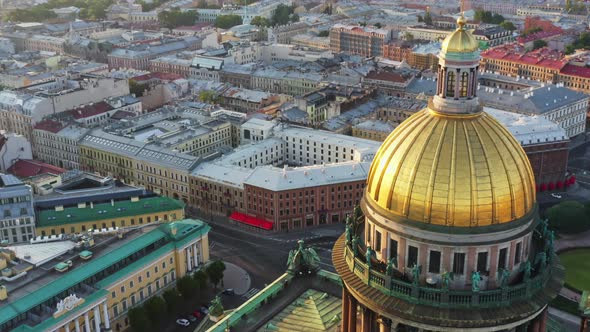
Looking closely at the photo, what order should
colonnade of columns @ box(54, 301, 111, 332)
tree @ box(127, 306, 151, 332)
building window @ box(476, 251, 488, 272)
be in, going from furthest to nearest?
tree @ box(127, 306, 151, 332), colonnade of columns @ box(54, 301, 111, 332), building window @ box(476, 251, 488, 272)

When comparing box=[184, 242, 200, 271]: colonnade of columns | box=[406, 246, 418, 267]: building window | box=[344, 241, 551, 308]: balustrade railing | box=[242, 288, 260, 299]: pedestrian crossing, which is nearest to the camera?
box=[344, 241, 551, 308]: balustrade railing

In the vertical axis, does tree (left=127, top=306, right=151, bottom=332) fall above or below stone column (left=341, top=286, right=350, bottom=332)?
below

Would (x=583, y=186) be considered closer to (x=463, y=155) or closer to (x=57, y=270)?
(x=57, y=270)

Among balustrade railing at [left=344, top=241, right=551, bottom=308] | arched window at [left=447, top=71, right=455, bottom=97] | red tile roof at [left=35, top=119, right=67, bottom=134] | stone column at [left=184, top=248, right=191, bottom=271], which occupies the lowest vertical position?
stone column at [left=184, top=248, right=191, bottom=271]

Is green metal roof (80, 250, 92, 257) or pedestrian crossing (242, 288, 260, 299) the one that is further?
pedestrian crossing (242, 288, 260, 299)

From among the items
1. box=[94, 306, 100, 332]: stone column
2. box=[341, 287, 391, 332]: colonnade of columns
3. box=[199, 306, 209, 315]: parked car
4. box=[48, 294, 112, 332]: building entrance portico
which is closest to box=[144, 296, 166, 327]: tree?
box=[199, 306, 209, 315]: parked car

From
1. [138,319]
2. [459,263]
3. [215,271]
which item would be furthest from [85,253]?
[459,263]

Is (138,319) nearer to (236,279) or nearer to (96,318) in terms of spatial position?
(96,318)

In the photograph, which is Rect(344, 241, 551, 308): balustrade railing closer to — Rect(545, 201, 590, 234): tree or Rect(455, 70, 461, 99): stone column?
Rect(455, 70, 461, 99): stone column
